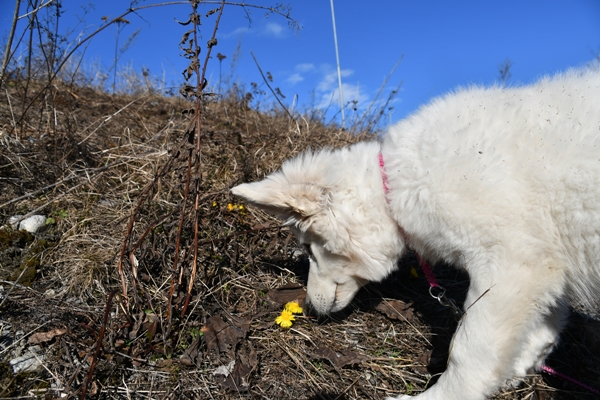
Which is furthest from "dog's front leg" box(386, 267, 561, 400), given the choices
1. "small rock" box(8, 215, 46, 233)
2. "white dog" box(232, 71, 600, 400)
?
"small rock" box(8, 215, 46, 233)

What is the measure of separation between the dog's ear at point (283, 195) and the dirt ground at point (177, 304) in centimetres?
34

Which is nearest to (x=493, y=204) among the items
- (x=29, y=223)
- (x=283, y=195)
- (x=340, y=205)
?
(x=340, y=205)

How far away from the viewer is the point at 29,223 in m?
2.88

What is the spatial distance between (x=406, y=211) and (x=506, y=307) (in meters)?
0.63

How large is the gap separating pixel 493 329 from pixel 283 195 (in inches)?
49.0

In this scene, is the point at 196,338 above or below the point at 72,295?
above


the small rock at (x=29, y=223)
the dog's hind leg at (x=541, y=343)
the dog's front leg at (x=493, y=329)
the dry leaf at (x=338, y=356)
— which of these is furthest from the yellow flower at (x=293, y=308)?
the small rock at (x=29, y=223)

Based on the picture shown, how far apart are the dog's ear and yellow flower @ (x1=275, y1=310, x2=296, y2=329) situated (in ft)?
2.31

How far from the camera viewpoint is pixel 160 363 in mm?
2057

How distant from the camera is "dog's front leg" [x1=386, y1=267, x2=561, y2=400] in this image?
5.42 ft

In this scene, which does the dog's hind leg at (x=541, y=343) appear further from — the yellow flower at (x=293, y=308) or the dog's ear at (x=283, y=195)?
the dog's ear at (x=283, y=195)

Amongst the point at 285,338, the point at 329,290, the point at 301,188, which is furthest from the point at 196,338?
the point at 301,188

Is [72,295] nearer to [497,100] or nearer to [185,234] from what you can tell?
[185,234]

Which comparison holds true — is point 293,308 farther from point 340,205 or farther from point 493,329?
point 493,329
